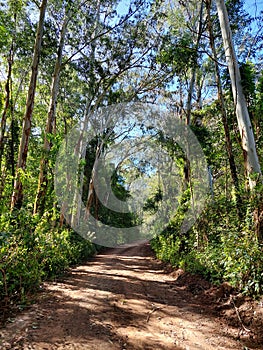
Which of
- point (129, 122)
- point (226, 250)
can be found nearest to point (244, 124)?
point (226, 250)

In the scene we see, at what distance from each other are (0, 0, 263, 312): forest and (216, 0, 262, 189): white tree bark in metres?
0.02

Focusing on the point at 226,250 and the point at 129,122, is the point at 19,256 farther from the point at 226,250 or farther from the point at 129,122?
the point at 129,122

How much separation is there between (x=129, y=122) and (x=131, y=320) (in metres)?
15.4

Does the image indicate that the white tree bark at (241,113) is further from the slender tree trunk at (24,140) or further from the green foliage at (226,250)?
the slender tree trunk at (24,140)

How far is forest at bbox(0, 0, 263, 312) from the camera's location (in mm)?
5176

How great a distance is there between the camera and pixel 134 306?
4504mm

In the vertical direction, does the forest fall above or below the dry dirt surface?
above

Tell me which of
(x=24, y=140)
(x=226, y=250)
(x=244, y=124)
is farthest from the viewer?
(x=24, y=140)

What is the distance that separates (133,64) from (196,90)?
15.6 ft

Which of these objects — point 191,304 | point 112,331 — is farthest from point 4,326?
point 191,304

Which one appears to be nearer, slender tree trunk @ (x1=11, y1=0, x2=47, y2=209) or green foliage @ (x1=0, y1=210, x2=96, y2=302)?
green foliage @ (x1=0, y1=210, x2=96, y2=302)

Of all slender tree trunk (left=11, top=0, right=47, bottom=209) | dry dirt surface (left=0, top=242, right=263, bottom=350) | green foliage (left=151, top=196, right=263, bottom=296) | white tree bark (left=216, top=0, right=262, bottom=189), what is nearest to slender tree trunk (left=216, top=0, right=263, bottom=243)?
white tree bark (left=216, top=0, right=262, bottom=189)

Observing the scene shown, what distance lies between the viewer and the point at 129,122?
18047mm

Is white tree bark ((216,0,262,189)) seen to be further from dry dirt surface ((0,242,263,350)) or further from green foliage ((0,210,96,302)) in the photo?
green foliage ((0,210,96,302))
